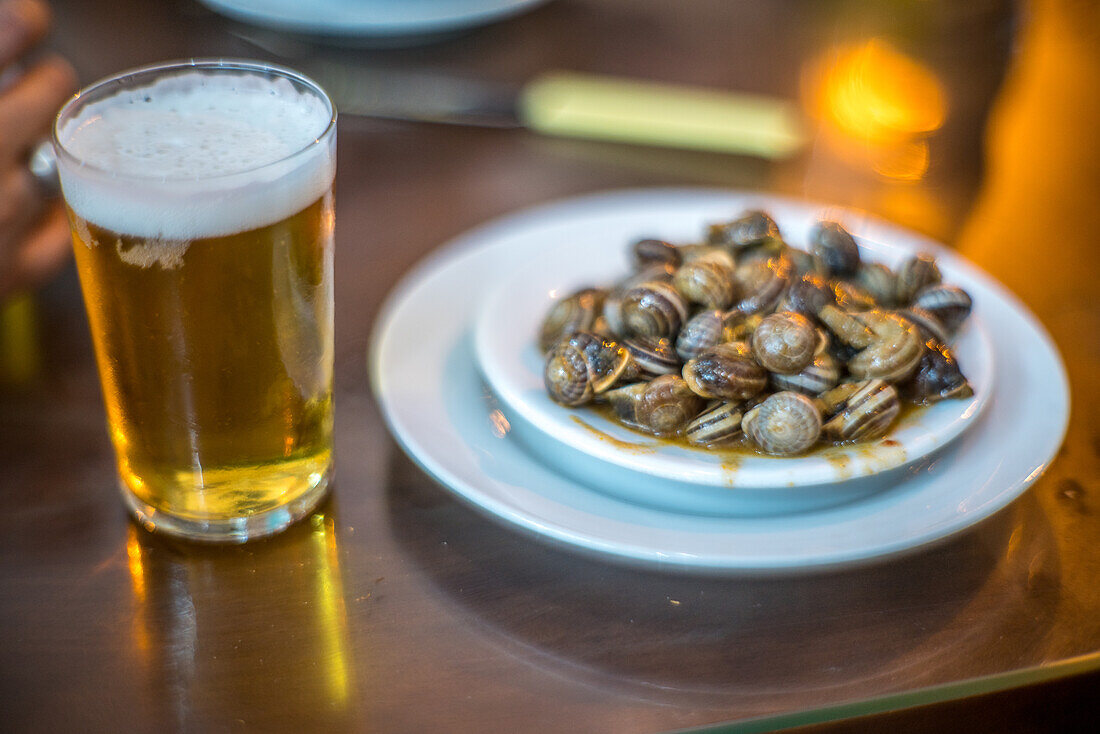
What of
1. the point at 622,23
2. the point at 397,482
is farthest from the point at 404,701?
the point at 622,23

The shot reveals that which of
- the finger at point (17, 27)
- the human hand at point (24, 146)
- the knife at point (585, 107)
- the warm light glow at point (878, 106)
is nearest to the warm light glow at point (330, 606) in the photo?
the human hand at point (24, 146)

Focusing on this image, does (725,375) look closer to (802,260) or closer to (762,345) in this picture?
(762,345)

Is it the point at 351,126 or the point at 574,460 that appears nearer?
the point at 574,460

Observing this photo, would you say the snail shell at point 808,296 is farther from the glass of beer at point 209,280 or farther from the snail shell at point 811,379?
the glass of beer at point 209,280

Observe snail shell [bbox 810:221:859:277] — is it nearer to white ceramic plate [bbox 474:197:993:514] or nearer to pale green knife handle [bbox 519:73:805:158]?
white ceramic plate [bbox 474:197:993:514]

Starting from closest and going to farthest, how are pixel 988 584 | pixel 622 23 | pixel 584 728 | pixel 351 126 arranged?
pixel 584 728
pixel 988 584
pixel 351 126
pixel 622 23

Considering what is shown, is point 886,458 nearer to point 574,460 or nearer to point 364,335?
point 574,460
